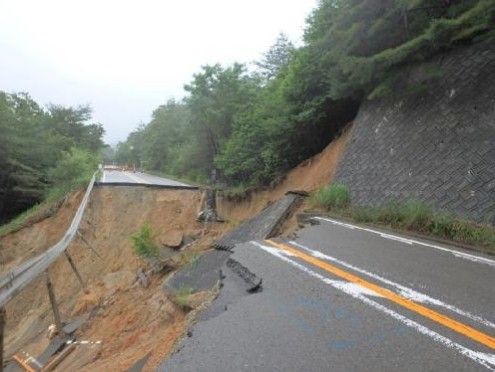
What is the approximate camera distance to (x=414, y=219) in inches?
336

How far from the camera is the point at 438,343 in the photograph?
12.8 ft

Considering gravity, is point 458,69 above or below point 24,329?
above

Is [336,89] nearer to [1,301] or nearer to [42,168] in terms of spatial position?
[1,301]

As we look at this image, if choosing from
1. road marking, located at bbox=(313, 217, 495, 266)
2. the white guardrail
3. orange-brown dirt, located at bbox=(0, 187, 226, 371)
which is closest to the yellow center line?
road marking, located at bbox=(313, 217, 495, 266)

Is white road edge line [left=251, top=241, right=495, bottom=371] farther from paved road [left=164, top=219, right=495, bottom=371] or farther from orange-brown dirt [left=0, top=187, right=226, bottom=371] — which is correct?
orange-brown dirt [left=0, top=187, right=226, bottom=371]

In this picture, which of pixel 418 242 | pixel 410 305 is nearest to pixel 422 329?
pixel 410 305

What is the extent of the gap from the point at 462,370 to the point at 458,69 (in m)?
8.54

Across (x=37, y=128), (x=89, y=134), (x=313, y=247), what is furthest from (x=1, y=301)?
(x=89, y=134)

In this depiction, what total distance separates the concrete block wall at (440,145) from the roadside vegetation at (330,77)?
42cm

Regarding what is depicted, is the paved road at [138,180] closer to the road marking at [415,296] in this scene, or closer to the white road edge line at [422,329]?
the road marking at [415,296]

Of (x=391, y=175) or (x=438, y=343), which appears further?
(x=391, y=175)

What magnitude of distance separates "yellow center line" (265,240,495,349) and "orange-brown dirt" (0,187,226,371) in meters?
2.19

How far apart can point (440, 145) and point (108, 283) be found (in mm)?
11845

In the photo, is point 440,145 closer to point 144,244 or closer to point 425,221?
point 425,221
